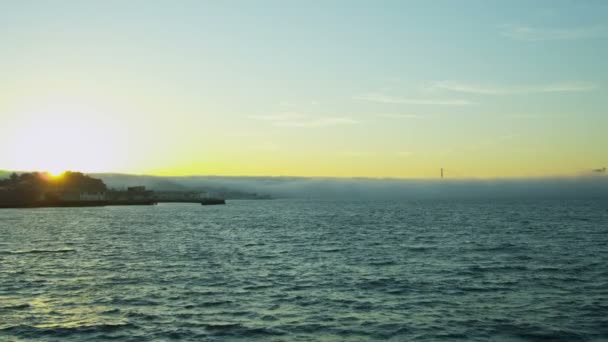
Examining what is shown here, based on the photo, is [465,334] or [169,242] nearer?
[465,334]

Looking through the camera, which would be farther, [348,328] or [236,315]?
[236,315]

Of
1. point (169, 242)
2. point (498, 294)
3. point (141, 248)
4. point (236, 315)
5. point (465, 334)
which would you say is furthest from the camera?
point (169, 242)

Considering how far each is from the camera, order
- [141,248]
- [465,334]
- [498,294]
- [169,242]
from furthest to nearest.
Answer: [169,242], [141,248], [498,294], [465,334]

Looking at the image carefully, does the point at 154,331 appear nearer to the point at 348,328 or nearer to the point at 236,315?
the point at 236,315

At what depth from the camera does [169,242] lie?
263ft

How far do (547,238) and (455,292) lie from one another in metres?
53.7

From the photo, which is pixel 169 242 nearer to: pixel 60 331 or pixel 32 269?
pixel 32 269

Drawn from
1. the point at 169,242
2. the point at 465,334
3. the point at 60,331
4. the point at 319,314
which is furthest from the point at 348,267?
the point at 169,242

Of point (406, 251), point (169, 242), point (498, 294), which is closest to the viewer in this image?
point (498, 294)

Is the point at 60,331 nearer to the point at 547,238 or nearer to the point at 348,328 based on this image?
the point at 348,328

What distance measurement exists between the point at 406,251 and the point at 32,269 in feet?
134

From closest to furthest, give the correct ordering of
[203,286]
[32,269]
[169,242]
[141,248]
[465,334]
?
[465,334]
[203,286]
[32,269]
[141,248]
[169,242]

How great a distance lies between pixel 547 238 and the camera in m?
83.3

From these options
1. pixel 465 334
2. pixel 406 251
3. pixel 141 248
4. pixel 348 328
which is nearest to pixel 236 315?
pixel 348 328
